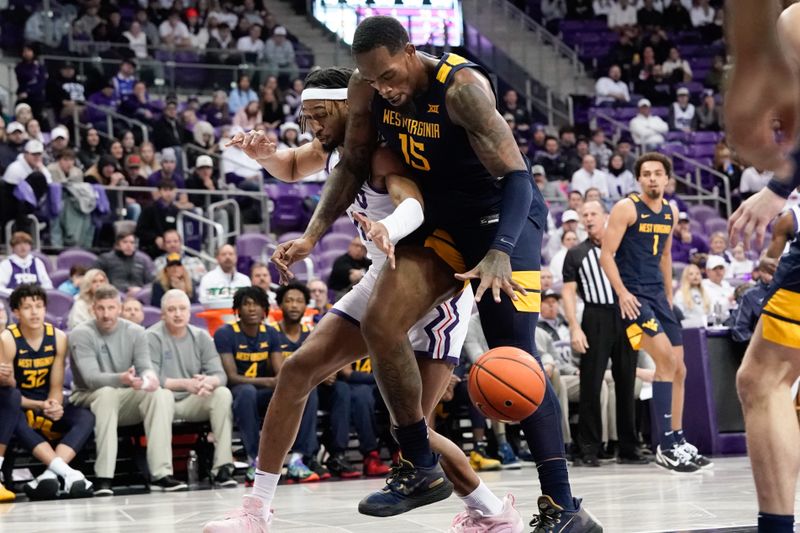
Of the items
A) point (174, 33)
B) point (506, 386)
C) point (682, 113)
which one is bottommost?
point (506, 386)

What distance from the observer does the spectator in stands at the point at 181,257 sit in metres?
12.4

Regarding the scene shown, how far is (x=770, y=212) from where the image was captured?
11.9 ft

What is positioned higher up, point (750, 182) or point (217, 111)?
point (217, 111)

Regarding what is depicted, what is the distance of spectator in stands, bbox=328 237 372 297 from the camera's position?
11.4m

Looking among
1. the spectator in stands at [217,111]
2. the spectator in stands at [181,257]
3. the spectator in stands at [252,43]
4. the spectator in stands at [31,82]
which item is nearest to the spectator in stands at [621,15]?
the spectator in stands at [252,43]

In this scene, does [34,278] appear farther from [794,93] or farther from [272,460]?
[794,93]

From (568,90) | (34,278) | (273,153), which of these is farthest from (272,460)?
(568,90)

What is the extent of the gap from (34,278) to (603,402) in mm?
5492

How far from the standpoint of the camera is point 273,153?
541 centimetres

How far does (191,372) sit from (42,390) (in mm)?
1164

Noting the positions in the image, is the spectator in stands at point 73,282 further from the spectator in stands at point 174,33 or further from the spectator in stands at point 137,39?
the spectator in stands at point 174,33

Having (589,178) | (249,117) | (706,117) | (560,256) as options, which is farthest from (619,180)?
(249,117)

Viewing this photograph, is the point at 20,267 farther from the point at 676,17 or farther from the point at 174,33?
the point at 676,17

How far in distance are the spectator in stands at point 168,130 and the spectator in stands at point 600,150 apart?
6782mm
